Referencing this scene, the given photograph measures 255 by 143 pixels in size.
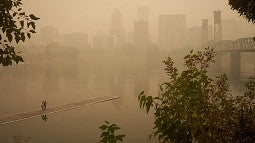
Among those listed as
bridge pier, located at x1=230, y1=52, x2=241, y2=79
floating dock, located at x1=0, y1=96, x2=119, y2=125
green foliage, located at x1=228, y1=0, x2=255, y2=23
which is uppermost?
green foliage, located at x1=228, y1=0, x2=255, y2=23

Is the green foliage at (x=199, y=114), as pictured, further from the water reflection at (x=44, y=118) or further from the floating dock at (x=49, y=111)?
the water reflection at (x=44, y=118)

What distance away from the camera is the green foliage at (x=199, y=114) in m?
4.88

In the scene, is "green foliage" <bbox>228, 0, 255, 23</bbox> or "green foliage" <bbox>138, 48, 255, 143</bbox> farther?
"green foliage" <bbox>228, 0, 255, 23</bbox>

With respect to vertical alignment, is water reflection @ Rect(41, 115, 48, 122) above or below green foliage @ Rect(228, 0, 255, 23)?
below

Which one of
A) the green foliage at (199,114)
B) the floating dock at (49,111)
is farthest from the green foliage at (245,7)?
the floating dock at (49,111)

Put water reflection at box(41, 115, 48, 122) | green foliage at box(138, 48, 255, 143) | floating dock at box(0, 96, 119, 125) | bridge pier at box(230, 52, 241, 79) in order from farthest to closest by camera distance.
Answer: bridge pier at box(230, 52, 241, 79) < water reflection at box(41, 115, 48, 122) < floating dock at box(0, 96, 119, 125) < green foliage at box(138, 48, 255, 143)

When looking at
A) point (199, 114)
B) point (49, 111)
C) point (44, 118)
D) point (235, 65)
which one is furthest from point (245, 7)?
point (235, 65)

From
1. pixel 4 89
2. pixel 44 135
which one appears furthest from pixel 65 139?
pixel 4 89

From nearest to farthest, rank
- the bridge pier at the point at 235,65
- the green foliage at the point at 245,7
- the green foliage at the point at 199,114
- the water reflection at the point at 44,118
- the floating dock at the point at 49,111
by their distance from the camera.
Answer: the green foliage at the point at 199,114
the green foliage at the point at 245,7
the floating dock at the point at 49,111
the water reflection at the point at 44,118
the bridge pier at the point at 235,65

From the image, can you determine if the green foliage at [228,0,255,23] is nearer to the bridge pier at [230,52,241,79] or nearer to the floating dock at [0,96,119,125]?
the floating dock at [0,96,119,125]

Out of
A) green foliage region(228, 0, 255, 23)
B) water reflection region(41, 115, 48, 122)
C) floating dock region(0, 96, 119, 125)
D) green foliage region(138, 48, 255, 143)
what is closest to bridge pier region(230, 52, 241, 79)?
floating dock region(0, 96, 119, 125)

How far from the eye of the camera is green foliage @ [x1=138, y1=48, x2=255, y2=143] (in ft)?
16.0

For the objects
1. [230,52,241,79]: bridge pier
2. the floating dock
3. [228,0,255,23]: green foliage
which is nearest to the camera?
[228,0,255,23]: green foliage

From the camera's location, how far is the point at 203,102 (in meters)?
5.30
